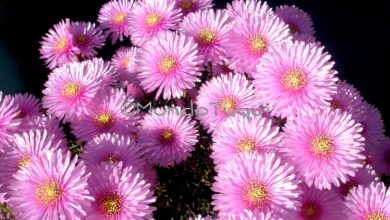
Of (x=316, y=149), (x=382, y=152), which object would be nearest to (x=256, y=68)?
(x=316, y=149)

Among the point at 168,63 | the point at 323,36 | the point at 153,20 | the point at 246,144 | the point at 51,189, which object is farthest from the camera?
the point at 323,36

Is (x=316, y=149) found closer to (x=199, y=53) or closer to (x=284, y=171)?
(x=284, y=171)

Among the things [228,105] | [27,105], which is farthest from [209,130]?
[27,105]

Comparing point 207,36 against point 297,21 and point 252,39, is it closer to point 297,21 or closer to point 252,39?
point 252,39

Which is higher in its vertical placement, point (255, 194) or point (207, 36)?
point (207, 36)

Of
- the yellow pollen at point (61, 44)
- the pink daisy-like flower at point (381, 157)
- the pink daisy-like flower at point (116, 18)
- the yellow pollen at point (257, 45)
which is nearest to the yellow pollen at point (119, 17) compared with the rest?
the pink daisy-like flower at point (116, 18)
